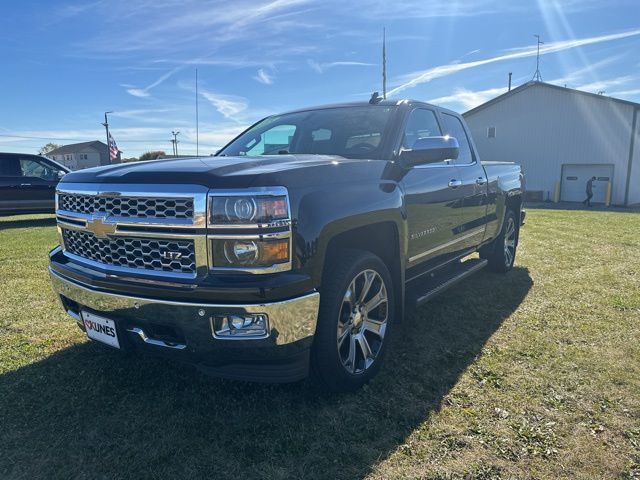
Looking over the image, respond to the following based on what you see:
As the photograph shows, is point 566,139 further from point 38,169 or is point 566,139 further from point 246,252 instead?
point 246,252

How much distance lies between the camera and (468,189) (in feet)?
15.0

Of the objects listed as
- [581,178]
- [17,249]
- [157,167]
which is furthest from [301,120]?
[581,178]

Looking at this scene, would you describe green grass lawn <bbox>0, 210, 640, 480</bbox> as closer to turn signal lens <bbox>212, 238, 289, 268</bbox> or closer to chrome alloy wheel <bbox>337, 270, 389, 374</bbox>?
chrome alloy wheel <bbox>337, 270, 389, 374</bbox>

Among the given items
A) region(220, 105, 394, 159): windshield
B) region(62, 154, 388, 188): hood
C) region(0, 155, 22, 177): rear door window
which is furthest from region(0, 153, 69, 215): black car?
region(62, 154, 388, 188): hood

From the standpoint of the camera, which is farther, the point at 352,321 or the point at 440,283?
the point at 440,283

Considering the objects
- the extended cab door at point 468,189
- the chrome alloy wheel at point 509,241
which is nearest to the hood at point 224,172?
the extended cab door at point 468,189

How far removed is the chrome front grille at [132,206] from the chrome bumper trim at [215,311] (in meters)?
0.44

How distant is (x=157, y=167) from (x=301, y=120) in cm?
180

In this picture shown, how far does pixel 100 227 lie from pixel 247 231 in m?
0.95

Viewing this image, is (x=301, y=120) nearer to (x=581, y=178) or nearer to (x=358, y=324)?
(x=358, y=324)

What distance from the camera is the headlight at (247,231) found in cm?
228

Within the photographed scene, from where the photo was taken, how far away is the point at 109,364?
335 cm

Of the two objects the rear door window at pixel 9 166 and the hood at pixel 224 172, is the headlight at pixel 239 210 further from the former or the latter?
the rear door window at pixel 9 166

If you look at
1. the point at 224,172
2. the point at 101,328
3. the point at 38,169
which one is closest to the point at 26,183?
the point at 38,169
